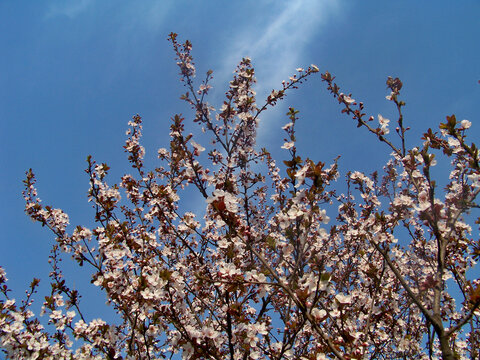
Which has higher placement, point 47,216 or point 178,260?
point 47,216

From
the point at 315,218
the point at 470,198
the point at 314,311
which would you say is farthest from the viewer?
the point at 470,198

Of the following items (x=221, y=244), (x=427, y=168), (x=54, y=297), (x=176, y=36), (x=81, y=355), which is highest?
(x=176, y=36)

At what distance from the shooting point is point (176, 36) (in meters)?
6.57

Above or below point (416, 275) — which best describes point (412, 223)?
above

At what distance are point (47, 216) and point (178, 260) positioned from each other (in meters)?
2.81

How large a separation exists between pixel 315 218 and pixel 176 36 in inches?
211

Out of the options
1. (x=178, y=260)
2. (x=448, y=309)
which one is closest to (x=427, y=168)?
(x=448, y=309)

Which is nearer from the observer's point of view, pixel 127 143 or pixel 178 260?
pixel 178 260

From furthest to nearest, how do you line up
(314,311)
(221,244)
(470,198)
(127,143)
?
(127,143), (221,244), (470,198), (314,311)

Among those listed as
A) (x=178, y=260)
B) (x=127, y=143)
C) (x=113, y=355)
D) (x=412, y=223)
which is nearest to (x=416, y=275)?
(x=412, y=223)

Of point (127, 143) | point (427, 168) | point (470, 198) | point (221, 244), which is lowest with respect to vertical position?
point (221, 244)

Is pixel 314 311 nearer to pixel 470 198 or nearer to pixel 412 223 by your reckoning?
pixel 470 198

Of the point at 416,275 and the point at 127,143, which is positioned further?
the point at 127,143

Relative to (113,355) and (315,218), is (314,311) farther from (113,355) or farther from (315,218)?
(113,355)
